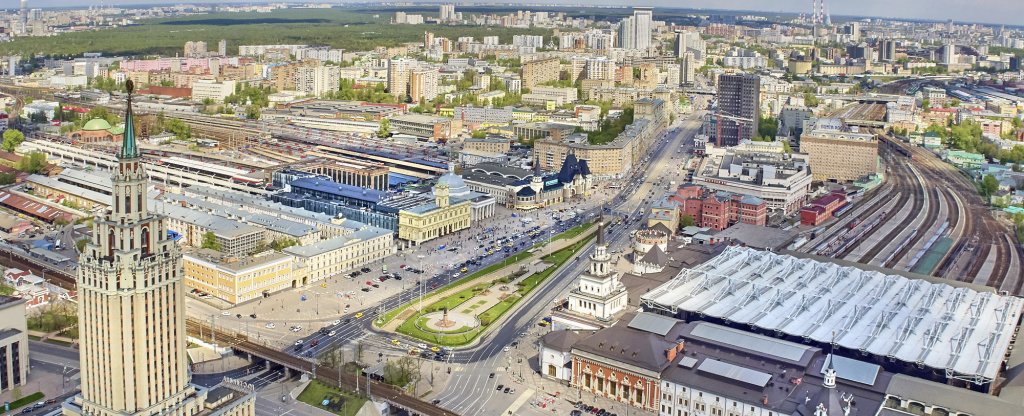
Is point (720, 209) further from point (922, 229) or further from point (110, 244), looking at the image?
point (110, 244)

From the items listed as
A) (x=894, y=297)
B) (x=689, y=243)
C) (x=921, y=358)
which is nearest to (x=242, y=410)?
(x=921, y=358)

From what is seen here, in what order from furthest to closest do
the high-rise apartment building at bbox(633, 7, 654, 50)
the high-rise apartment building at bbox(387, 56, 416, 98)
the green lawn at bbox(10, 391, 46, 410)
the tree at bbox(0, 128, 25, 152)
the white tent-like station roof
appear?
1. the high-rise apartment building at bbox(633, 7, 654, 50)
2. the high-rise apartment building at bbox(387, 56, 416, 98)
3. the tree at bbox(0, 128, 25, 152)
4. the white tent-like station roof
5. the green lawn at bbox(10, 391, 46, 410)

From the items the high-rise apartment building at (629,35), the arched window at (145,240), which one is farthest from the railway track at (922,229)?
the high-rise apartment building at (629,35)

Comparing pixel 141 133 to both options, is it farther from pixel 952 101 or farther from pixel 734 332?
pixel 952 101

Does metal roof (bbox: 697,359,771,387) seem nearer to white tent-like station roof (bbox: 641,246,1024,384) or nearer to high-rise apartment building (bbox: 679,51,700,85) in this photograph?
white tent-like station roof (bbox: 641,246,1024,384)

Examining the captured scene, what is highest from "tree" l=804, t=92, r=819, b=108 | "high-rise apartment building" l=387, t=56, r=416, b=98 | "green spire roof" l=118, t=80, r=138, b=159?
"high-rise apartment building" l=387, t=56, r=416, b=98

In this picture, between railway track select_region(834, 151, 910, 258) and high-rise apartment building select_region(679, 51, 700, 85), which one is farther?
high-rise apartment building select_region(679, 51, 700, 85)

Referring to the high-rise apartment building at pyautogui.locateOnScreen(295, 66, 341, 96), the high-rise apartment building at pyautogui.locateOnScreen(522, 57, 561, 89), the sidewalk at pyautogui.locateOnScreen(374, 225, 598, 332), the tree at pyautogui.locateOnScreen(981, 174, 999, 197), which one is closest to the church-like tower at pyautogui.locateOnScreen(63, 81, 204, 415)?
the sidewalk at pyautogui.locateOnScreen(374, 225, 598, 332)
